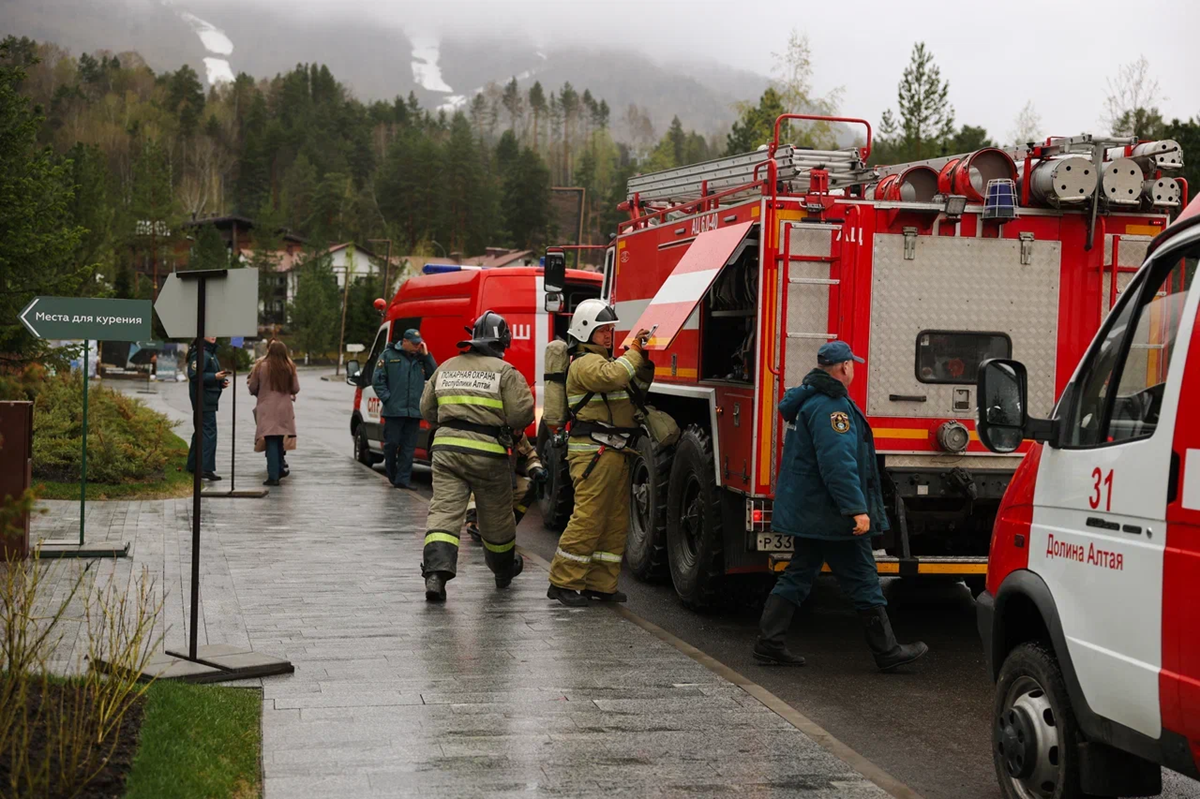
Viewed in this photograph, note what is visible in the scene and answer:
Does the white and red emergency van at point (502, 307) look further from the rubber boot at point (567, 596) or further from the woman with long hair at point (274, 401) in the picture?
the rubber boot at point (567, 596)

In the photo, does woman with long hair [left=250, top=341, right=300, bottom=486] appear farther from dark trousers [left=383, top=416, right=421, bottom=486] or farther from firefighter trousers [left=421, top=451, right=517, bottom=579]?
firefighter trousers [left=421, top=451, right=517, bottom=579]

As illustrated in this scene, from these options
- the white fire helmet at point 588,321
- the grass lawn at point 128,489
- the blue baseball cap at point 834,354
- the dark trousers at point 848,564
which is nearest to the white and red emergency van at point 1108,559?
the dark trousers at point 848,564

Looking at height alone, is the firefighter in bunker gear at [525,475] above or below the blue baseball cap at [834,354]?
below

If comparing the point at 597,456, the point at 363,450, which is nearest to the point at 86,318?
the point at 597,456

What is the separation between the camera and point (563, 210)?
11500 centimetres

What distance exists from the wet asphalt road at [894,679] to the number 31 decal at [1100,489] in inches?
61.8

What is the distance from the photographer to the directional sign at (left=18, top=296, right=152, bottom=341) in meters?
10.5

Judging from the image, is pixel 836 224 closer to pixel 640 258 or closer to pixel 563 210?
pixel 640 258

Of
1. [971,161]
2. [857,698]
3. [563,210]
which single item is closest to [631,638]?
[857,698]

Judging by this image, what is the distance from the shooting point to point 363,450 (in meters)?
20.3

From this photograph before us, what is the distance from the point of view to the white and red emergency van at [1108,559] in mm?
4004

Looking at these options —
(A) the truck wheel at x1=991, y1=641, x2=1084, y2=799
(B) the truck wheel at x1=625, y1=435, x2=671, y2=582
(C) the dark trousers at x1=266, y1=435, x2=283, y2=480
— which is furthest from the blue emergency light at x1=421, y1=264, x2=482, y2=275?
(A) the truck wheel at x1=991, y1=641, x2=1084, y2=799

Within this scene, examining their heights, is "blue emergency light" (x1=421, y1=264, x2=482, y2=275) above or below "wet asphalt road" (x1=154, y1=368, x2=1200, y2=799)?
above

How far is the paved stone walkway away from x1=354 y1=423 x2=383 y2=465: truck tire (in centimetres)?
815
